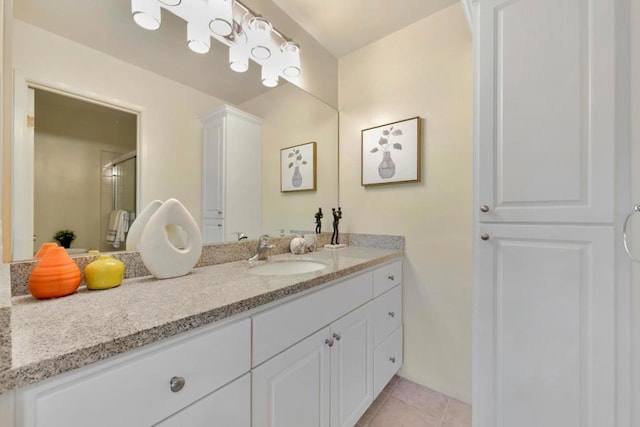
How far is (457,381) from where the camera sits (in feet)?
4.99

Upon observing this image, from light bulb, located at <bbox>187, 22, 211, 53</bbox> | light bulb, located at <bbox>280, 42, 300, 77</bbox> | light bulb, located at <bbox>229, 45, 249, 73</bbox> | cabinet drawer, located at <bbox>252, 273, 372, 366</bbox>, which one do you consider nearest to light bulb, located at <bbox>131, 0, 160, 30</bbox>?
light bulb, located at <bbox>187, 22, 211, 53</bbox>

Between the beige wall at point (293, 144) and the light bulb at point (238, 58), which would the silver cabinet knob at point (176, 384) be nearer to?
the beige wall at point (293, 144)

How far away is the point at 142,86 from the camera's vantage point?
3.42ft

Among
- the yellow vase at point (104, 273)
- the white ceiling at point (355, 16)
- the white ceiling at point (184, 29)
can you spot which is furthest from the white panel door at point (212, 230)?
the white ceiling at point (355, 16)

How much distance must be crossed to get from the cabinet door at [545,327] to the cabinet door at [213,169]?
1223 millimetres

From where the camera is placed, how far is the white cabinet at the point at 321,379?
81cm

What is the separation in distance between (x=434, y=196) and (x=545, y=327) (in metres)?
0.84

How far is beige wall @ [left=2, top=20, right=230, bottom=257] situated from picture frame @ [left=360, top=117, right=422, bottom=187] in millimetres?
1019

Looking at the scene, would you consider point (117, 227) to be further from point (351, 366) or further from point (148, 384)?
point (351, 366)

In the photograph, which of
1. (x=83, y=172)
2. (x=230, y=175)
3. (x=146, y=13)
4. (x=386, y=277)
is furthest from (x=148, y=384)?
(x=146, y=13)

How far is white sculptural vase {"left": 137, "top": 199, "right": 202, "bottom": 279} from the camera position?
3.00ft

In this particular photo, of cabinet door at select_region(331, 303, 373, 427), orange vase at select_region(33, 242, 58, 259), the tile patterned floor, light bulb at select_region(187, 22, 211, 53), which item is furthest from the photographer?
the tile patterned floor

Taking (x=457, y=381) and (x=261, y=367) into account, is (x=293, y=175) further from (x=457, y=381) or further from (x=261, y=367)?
(x=457, y=381)

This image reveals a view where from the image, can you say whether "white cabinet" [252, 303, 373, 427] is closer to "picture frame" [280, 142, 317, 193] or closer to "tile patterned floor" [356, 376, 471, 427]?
"tile patterned floor" [356, 376, 471, 427]
